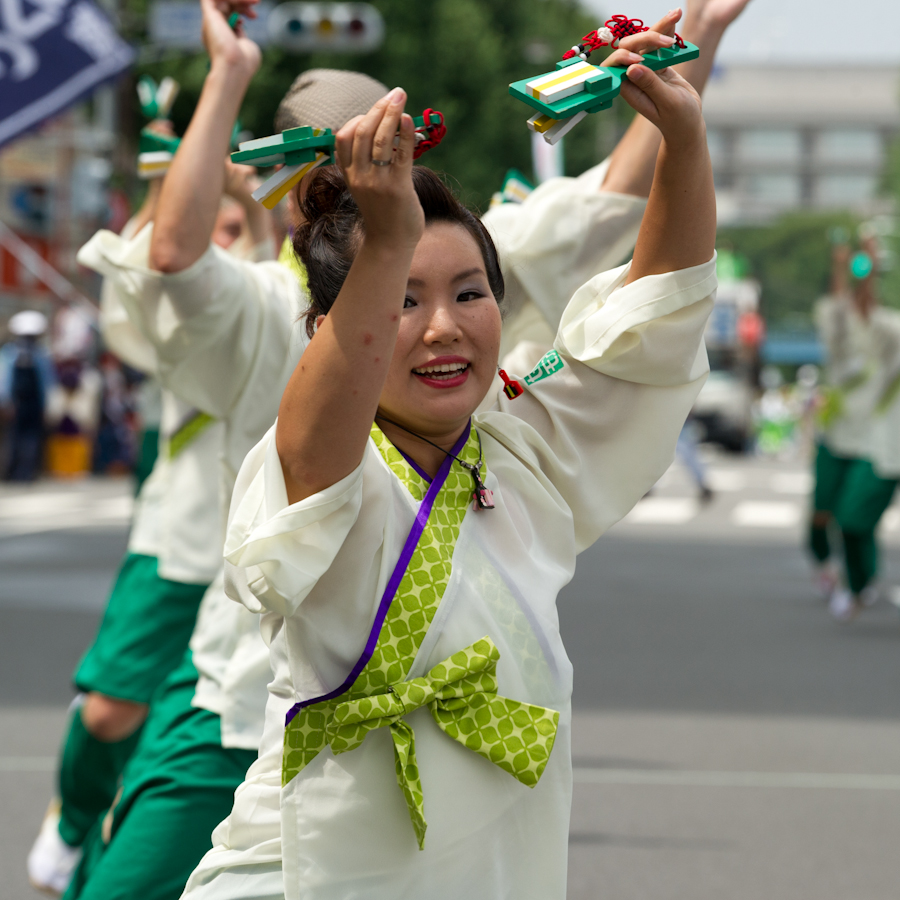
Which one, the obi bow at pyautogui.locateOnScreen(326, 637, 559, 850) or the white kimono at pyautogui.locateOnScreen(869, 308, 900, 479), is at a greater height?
the obi bow at pyautogui.locateOnScreen(326, 637, 559, 850)

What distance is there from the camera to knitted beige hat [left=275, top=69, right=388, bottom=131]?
8.57 ft

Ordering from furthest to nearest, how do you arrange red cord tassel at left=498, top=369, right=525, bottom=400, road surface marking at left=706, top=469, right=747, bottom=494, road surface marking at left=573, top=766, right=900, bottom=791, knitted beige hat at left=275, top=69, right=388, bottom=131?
road surface marking at left=706, top=469, right=747, bottom=494 < road surface marking at left=573, top=766, right=900, bottom=791 < knitted beige hat at left=275, top=69, right=388, bottom=131 < red cord tassel at left=498, top=369, right=525, bottom=400

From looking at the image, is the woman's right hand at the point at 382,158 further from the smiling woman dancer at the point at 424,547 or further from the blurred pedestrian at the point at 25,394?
the blurred pedestrian at the point at 25,394

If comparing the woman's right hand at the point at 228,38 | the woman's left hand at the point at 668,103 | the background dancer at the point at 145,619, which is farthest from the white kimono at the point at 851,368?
the woman's left hand at the point at 668,103

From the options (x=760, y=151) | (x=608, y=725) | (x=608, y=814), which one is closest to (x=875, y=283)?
(x=608, y=725)

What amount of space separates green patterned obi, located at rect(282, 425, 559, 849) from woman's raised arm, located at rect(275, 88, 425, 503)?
189 mm

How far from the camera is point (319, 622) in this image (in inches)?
Result: 64.9

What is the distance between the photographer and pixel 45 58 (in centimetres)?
646

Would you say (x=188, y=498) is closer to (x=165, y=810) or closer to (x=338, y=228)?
(x=165, y=810)

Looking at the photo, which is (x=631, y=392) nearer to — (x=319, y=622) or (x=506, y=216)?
(x=319, y=622)

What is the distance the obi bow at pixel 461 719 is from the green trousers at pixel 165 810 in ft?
2.61

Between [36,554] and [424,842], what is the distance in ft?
33.6

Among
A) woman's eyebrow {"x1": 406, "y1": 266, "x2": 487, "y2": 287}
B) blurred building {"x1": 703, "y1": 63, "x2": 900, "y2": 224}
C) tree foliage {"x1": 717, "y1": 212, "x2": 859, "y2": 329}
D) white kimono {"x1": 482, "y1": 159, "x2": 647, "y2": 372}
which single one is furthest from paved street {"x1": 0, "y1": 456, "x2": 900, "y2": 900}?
blurred building {"x1": 703, "y1": 63, "x2": 900, "y2": 224}

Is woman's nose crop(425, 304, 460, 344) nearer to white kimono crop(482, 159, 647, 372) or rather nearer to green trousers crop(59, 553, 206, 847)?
white kimono crop(482, 159, 647, 372)
